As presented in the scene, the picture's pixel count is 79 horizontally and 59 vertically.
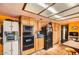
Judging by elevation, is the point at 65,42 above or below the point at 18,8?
below

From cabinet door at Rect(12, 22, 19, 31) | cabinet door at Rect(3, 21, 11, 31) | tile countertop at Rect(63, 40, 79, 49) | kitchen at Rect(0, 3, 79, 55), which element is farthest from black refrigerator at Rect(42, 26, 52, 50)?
cabinet door at Rect(3, 21, 11, 31)

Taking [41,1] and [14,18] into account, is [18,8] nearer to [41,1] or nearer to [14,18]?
[14,18]

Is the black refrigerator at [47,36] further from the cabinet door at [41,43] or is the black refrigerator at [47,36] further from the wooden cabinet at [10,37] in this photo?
the wooden cabinet at [10,37]

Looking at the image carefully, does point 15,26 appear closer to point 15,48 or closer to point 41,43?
point 15,48

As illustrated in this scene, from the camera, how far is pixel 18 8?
1.45 meters

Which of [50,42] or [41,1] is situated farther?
[50,42]

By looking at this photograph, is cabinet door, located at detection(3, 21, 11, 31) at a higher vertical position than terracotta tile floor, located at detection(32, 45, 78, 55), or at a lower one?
higher

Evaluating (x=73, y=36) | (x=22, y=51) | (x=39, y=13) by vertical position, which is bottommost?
(x=22, y=51)

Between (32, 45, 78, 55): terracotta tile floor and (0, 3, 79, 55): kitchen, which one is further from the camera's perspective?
(32, 45, 78, 55): terracotta tile floor

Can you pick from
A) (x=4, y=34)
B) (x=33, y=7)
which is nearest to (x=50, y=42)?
(x=33, y=7)

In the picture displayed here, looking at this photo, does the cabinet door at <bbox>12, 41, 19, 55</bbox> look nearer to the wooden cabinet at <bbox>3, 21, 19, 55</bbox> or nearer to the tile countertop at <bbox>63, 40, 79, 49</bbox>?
the wooden cabinet at <bbox>3, 21, 19, 55</bbox>

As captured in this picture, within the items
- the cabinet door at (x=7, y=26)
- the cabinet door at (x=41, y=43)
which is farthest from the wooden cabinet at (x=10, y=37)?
the cabinet door at (x=41, y=43)

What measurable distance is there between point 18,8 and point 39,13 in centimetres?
34

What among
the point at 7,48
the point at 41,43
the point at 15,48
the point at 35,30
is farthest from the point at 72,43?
the point at 7,48
